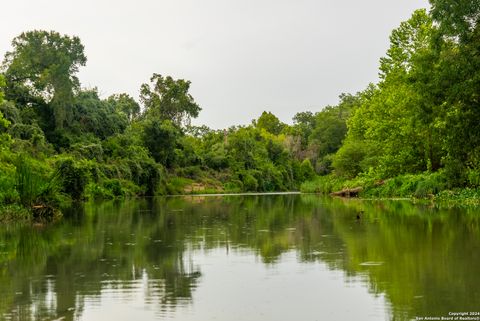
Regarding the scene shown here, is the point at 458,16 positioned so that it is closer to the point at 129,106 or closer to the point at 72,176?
the point at 72,176

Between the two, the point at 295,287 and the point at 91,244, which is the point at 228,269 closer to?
the point at 295,287

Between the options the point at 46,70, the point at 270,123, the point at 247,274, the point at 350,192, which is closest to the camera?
the point at 247,274

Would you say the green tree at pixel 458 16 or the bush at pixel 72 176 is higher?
the green tree at pixel 458 16

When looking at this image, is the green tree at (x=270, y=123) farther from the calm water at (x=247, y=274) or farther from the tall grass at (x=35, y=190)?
the calm water at (x=247, y=274)

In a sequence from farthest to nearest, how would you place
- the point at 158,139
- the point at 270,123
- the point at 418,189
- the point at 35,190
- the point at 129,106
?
the point at 270,123 < the point at 129,106 < the point at 158,139 < the point at 418,189 < the point at 35,190

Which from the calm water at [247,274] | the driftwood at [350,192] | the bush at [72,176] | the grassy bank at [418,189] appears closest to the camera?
the calm water at [247,274]

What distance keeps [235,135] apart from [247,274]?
83.1 meters

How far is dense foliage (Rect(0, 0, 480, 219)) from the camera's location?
26656 millimetres

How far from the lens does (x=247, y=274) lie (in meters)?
10.4

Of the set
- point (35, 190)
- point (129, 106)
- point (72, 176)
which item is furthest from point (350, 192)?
point (129, 106)

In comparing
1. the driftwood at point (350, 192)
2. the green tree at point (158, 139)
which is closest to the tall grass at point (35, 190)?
the driftwood at point (350, 192)

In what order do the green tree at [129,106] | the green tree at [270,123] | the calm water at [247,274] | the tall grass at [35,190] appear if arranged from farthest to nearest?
the green tree at [270,123] → the green tree at [129,106] → the tall grass at [35,190] → the calm water at [247,274]

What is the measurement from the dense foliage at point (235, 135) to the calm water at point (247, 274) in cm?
1023

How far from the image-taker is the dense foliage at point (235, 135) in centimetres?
2666
